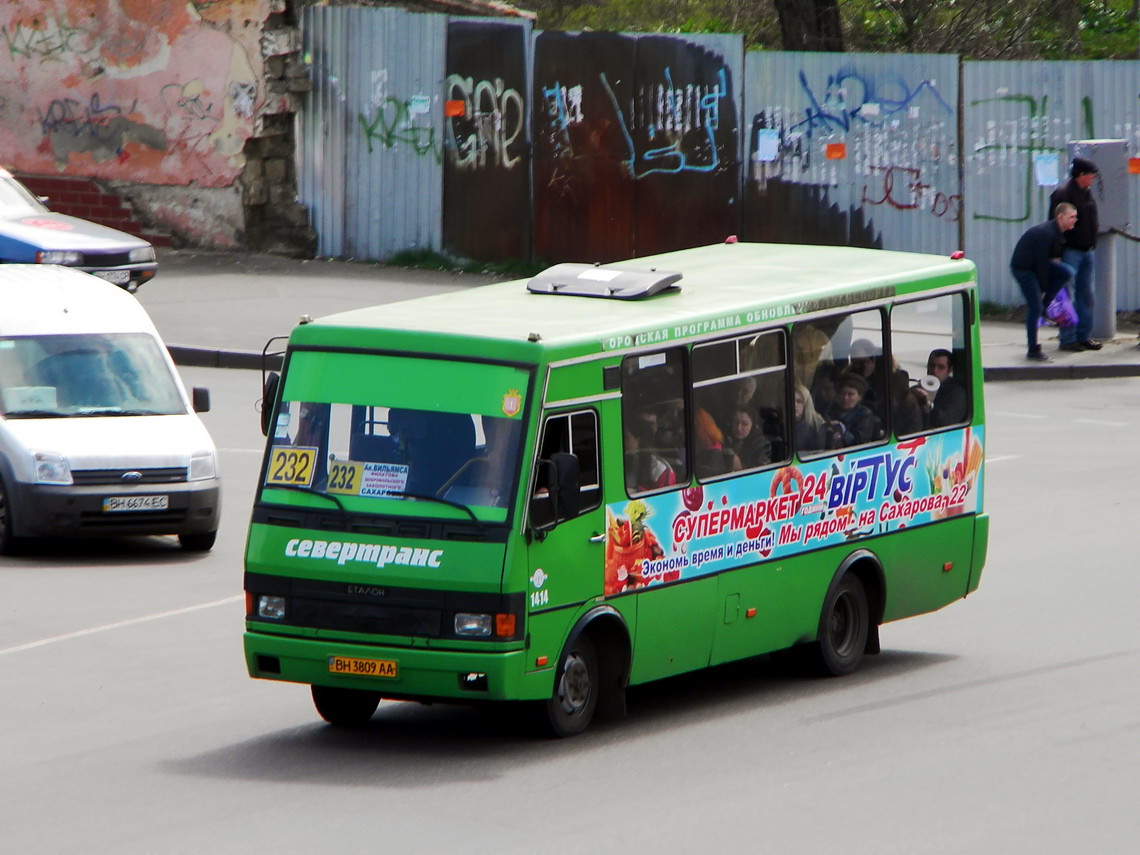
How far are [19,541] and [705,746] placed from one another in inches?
276

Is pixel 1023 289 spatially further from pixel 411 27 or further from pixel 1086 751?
pixel 1086 751

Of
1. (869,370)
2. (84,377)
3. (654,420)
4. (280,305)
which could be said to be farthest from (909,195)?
(654,420)

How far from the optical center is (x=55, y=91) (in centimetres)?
2881

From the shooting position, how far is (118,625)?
12.1 m

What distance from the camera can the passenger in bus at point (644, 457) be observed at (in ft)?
30.7

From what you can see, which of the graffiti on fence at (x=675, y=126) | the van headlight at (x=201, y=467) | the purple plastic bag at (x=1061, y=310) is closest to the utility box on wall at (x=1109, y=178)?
the purple plastic bag at (x=1061, y=310)

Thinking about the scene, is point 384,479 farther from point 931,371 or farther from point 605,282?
point 931,371

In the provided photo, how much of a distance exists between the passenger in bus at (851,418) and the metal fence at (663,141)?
13.0 metres

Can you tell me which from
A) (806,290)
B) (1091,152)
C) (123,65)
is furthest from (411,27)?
(806,290)

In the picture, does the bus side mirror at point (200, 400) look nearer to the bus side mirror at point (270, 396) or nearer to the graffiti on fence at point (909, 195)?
the bus side mirror at point (270, 396)

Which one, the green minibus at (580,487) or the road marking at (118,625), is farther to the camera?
the road marking at (118,625)

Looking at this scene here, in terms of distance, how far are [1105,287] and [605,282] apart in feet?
44.4

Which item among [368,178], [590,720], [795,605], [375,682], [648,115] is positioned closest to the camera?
[375,682]

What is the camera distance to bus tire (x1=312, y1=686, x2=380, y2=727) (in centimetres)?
948
